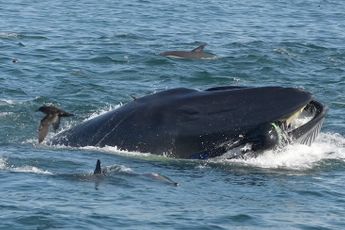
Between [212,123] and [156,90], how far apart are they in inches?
383

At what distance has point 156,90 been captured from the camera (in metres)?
24.2

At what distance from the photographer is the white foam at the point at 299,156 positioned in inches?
600

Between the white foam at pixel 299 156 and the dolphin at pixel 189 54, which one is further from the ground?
the white foam at pixel 299 156

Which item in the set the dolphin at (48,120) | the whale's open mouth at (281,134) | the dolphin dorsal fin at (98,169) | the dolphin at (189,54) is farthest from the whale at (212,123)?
the dolphin at (189,54)

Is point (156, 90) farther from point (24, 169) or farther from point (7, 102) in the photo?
point (24, 169)

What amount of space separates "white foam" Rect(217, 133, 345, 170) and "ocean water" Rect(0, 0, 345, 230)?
0.02 meters

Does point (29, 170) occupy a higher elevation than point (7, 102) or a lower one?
higher

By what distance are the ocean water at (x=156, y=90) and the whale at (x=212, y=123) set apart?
32cm

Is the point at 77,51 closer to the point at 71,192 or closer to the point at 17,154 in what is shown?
the point at 17,154

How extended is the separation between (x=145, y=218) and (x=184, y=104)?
217cm

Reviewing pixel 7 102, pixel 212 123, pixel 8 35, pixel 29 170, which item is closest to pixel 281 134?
pixel 212 123

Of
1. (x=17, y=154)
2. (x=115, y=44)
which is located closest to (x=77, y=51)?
(x=115, y=44)

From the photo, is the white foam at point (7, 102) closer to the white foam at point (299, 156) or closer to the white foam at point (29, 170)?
the white foam at point (29, 170)

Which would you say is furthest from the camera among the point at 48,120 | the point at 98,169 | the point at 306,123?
the point at 48,120
